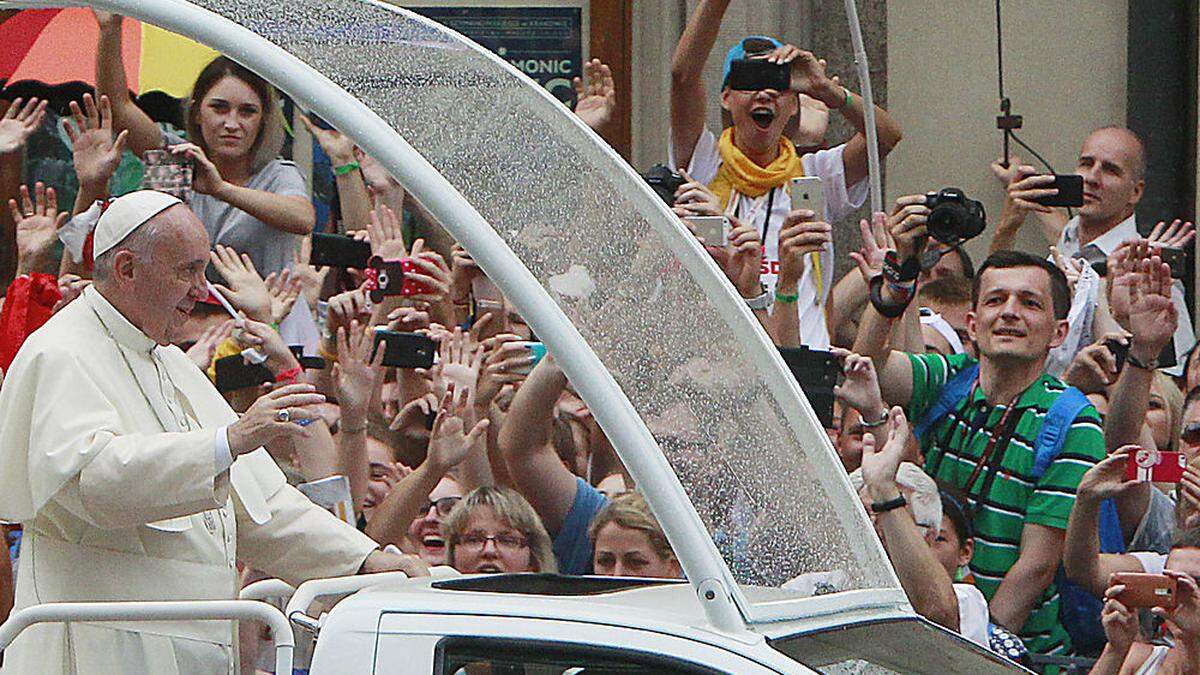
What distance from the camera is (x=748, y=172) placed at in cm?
688

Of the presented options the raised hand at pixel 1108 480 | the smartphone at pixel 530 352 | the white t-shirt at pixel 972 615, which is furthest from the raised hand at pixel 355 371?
the raised hand at pixel 1108 480

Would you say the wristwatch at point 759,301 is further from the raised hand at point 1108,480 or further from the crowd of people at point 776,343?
the raised hand at point 1108,480

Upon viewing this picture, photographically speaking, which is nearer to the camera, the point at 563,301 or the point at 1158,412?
the point at 563,301

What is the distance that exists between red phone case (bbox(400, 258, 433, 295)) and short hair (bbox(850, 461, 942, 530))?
169 centimetres

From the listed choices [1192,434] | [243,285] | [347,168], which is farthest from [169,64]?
[1192,434]

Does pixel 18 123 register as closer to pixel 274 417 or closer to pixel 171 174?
pixel 171 174

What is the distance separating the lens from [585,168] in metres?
3.72

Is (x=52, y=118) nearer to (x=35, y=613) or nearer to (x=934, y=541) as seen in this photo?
(x=934, y=541)

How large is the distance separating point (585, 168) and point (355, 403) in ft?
7.82

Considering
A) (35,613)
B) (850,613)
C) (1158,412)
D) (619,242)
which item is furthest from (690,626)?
(1158,412)

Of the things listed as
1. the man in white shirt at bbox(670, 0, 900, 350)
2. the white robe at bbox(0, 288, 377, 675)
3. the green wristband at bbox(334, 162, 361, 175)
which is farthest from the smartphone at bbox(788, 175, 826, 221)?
the white robe at bbox(0, 288, 377, 675)

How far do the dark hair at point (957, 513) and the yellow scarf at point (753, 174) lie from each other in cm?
138

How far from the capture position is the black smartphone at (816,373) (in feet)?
17.9

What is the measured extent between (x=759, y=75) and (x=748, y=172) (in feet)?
1.13
